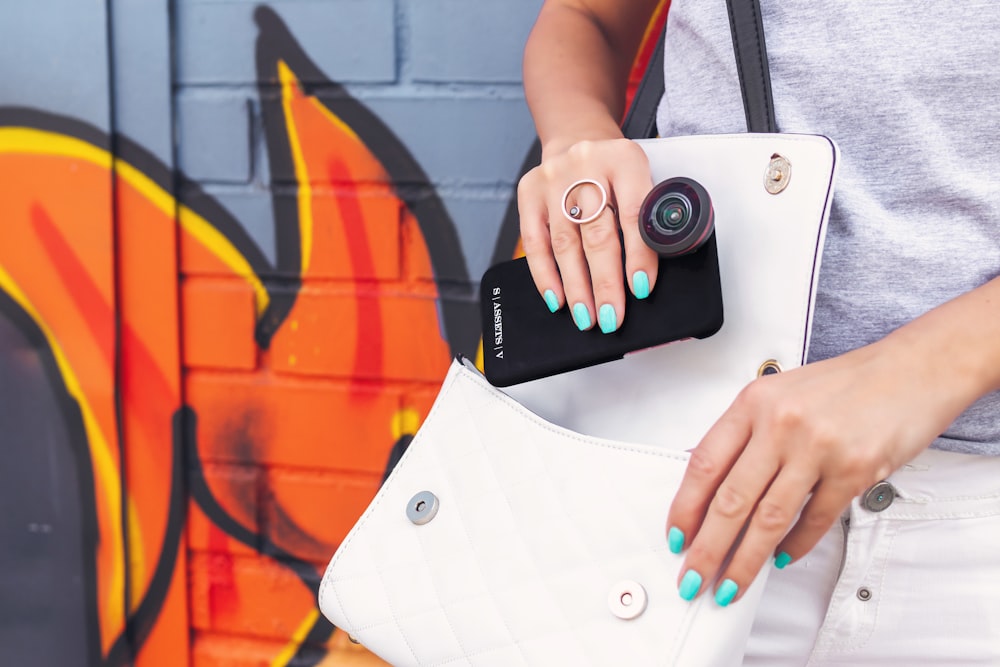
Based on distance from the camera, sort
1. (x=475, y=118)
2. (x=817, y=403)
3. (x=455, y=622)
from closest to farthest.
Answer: (x=817, y=403)
(x=455, y=622)
(x=475, y=118)

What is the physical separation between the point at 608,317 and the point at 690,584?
0.19 m

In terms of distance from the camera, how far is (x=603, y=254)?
0.57m

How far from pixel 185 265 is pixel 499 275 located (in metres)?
0.79

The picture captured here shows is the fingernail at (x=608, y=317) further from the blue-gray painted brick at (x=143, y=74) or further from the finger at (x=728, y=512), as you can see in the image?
the blue-gray painted brick at (x=143, y=74)

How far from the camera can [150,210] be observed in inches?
49.7

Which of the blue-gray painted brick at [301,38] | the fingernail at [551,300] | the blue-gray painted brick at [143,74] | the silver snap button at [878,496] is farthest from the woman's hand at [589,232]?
the blue-gray painted brick at [143,74]

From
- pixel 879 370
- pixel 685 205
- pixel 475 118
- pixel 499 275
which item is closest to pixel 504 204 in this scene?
pixel 475 118

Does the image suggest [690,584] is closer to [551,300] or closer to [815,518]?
[815,518]

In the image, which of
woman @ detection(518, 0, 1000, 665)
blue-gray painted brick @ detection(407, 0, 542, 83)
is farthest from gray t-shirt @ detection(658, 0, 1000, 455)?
blue-gray painted brick @ detection(407, 0, 542, 83)

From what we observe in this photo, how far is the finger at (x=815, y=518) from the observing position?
481mm

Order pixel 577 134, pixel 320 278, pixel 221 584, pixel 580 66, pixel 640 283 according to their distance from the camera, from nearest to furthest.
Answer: pixel 640 283, pixel 577 134, pixel 580 66, pixel 320 278, pixel 221 584

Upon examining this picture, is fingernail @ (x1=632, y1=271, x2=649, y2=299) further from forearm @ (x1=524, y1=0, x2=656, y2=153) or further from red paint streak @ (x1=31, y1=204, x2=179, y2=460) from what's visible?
red paint streak @ (x1=31, y1=204, x2=179, y2=460)

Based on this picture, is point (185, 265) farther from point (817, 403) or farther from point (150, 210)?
point (817, 403)

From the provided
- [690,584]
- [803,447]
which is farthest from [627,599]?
[803,447]
